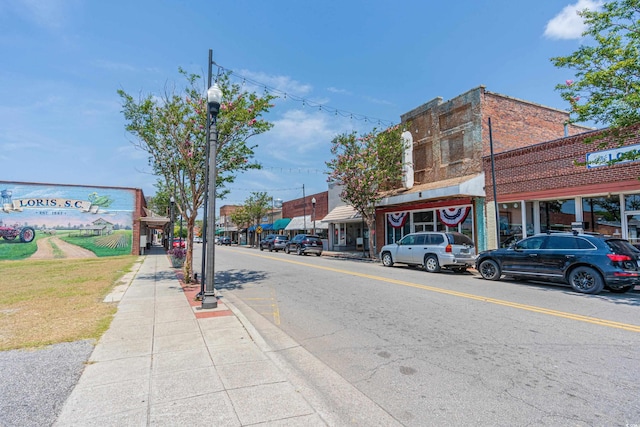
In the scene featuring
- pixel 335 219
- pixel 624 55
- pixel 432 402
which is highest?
pixel 624 55

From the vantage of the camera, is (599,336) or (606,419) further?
(599,336)

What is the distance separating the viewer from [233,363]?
4.60 meters

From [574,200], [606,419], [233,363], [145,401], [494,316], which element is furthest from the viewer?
[574,200]

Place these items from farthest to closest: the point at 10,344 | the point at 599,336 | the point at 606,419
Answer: the point at 599,336 < the point at 10,344 < the point at 606,419

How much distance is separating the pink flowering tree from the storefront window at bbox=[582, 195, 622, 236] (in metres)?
10.2

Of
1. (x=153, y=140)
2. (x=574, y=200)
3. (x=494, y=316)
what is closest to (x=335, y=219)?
(x=574, y=200)

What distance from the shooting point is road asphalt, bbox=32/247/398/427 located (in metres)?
3.31

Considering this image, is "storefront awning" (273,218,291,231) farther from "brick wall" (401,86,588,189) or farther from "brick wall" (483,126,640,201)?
"brick wall" (483,126,640,201)

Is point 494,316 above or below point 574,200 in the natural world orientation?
below

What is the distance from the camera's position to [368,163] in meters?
21.8

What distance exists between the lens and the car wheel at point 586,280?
9.88m

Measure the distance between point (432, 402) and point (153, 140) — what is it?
34.1ft

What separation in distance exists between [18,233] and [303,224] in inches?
977

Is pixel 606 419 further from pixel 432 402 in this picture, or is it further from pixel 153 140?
pixel 153 140
